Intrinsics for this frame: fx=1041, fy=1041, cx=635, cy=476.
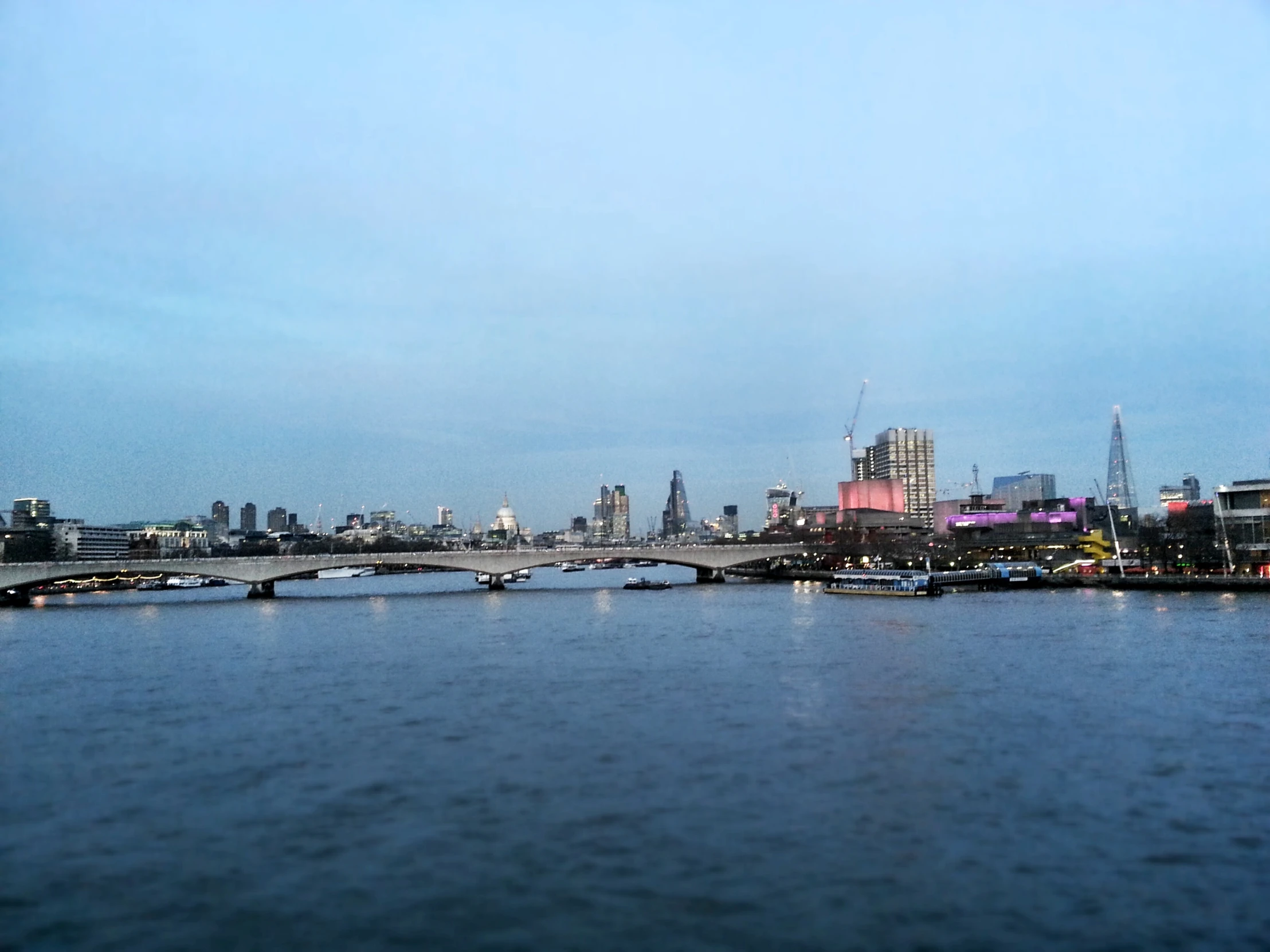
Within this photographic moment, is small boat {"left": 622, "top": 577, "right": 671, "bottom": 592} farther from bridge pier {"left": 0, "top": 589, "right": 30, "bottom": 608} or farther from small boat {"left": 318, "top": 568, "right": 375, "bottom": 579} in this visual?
small boat {"left": 318, "top": 568, "right": 375, "bottom": 579}

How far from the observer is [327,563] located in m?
93.8

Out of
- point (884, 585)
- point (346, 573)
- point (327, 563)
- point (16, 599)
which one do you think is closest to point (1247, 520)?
point (884, 585)

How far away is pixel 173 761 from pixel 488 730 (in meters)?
7.84

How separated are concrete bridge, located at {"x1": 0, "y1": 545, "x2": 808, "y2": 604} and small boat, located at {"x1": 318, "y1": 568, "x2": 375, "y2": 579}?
63.8 metres

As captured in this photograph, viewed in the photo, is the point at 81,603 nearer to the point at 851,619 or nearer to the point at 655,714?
the point at 851,619

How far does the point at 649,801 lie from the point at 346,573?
6659 inches

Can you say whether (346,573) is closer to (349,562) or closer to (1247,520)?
(349,562)

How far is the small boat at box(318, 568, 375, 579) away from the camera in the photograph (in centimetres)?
16938

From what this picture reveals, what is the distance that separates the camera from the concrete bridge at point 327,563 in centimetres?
8725

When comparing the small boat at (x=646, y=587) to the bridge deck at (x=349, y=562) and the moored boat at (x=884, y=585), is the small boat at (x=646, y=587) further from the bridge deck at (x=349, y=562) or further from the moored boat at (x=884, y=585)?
the moored boat at (x=884, y=585)

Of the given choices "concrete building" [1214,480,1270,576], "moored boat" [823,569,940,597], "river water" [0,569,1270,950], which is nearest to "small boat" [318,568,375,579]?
"moored boat" [823,569,940,597]

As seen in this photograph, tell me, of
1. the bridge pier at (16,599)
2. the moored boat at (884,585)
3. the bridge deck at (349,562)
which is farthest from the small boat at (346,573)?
the moored boat at (884,585)

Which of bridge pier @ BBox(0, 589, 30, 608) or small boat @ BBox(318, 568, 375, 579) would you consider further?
small boat @ BBox(318, 568, 375, 579)

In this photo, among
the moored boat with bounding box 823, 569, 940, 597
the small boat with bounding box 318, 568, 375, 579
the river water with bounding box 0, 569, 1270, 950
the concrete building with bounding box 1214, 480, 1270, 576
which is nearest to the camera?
the river water with bounding box 0, 569, 1270, 950
